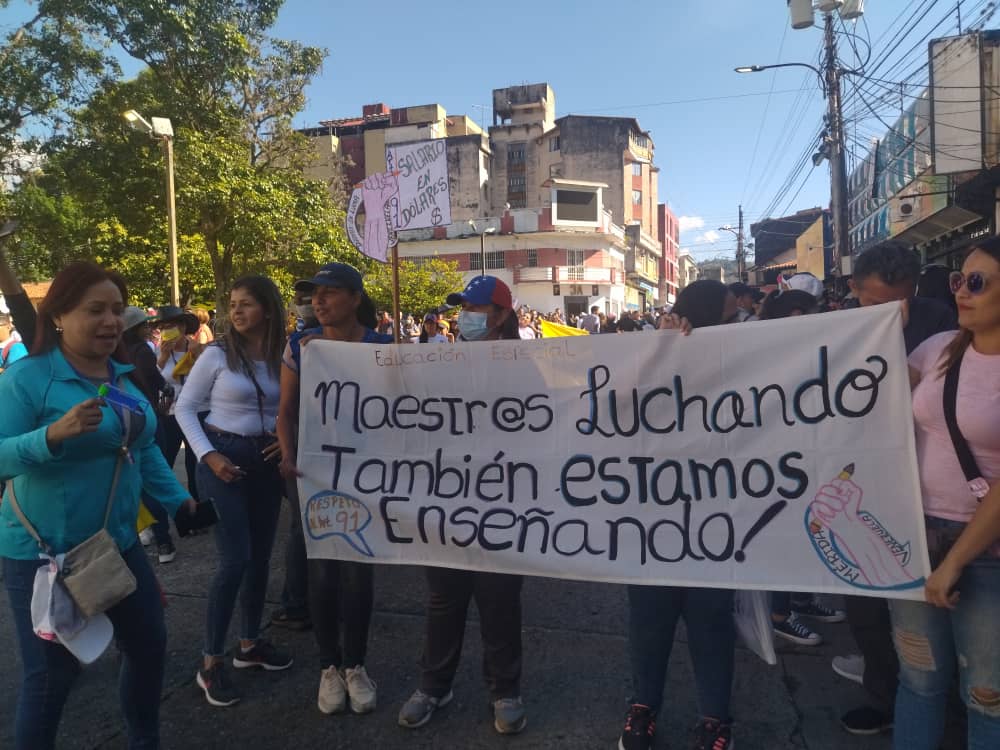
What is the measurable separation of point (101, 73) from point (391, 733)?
19912 mm

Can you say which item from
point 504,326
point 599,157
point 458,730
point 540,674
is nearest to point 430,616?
point 458,730

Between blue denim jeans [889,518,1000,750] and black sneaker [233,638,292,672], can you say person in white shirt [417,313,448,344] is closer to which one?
black sneaker [233,638,292,672]

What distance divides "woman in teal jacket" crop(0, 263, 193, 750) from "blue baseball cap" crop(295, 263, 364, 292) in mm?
862

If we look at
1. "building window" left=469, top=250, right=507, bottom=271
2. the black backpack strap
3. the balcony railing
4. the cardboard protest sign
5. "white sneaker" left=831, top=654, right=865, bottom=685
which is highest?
"building window" left=469, top=250, right=507, bottom=271

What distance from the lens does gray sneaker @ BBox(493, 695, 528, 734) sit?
267 cm

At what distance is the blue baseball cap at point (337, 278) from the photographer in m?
3.03

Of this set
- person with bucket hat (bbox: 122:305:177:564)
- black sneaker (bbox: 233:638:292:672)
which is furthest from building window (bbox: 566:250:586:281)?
black sneaker (bbox: 233:638:292:672)

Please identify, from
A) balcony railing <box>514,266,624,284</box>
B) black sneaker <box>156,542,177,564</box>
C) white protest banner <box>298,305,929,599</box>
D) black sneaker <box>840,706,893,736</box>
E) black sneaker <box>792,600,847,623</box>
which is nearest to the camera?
white protest banner <box>298,305,929,599</box>

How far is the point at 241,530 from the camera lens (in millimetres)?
3012

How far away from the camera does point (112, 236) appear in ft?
57.7

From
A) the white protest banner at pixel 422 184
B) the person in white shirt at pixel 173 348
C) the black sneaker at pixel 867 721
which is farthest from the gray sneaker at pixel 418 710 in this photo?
the white protest banner at pixel 422 184

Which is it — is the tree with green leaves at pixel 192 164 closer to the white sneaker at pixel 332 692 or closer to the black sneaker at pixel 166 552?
the black sneaker at pixel 166 552

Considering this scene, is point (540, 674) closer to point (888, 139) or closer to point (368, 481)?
point (368, 481)

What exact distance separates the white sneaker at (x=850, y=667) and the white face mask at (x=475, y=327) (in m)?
2.17
